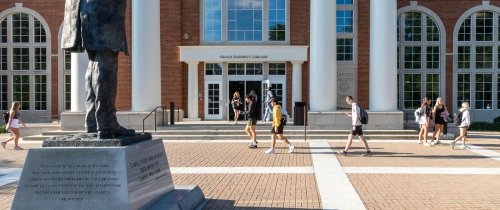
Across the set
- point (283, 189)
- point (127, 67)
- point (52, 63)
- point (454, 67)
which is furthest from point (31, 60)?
point (283, 189)

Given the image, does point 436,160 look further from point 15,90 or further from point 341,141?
point 15,90

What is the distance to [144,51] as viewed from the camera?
23203 millimetres

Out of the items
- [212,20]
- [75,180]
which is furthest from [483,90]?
[75,180]

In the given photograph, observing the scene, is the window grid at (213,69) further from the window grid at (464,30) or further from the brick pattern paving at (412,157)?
the window grid at (464,30)

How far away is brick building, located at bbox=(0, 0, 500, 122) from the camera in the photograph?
2961cm

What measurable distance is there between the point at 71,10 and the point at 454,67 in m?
28.9

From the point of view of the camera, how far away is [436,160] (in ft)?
49.0

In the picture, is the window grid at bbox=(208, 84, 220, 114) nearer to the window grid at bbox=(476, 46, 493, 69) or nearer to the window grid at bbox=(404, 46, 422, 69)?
the window grid at bbox=(404, 46, 422, 69)

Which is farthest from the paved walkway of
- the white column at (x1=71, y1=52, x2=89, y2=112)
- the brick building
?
the brick building

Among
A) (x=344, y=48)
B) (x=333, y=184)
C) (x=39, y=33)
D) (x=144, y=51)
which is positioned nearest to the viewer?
(x=333, y=184)

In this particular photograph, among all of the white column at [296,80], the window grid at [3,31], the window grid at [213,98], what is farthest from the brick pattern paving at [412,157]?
the window grid at [3,31]

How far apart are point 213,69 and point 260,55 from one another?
2.73 m

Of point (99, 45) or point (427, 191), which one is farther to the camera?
point (427, 191)

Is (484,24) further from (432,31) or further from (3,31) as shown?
(3,31)
